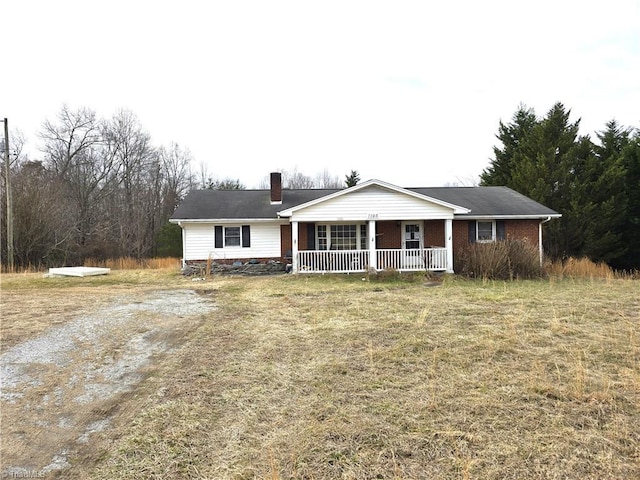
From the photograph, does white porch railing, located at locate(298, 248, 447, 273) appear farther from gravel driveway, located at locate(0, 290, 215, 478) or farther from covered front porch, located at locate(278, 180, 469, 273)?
gravel driveway, located at locate(0, 290, 215, 478)

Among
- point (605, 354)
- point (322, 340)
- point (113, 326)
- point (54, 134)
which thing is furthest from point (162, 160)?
point (605, 354)

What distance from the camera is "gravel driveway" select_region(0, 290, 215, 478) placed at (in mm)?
3143

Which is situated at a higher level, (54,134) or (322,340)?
(54,134)

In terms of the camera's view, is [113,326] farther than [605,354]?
Yes

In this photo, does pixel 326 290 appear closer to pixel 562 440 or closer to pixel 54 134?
pixel 562 440

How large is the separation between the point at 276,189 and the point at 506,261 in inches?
432

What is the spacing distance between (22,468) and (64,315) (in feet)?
20.9

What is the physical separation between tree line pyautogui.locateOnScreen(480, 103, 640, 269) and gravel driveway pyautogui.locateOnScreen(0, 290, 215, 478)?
23036 millimetres

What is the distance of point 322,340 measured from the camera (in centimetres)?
627

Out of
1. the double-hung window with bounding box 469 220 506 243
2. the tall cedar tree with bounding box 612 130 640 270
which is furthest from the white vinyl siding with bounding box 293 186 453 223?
the tall cedar tree with bounding box 612 130 640 270

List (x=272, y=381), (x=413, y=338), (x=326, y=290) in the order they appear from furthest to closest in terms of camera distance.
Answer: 1. (x=326, y=290)
2. (x=413, y=338)
3. (x=272, y=381)

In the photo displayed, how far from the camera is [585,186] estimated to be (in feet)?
78.9

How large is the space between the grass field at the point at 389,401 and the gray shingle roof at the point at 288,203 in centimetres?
1067

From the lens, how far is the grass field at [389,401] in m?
2.89
